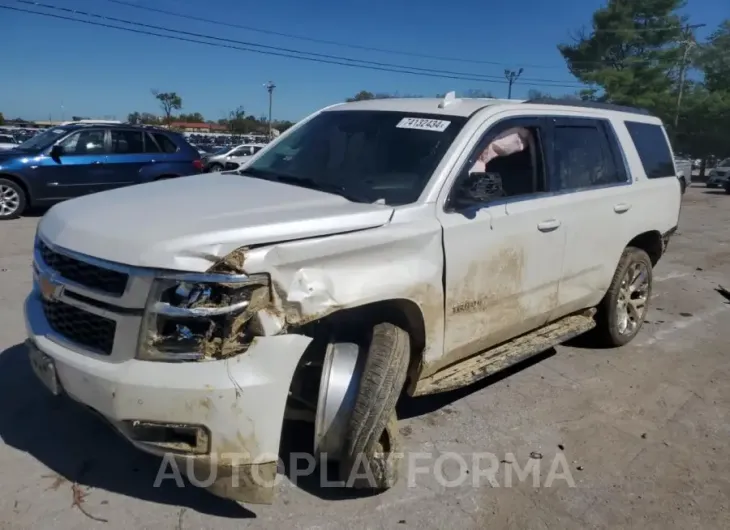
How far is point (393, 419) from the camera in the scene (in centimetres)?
310

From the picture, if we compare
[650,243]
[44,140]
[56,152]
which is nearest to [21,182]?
[56,152]

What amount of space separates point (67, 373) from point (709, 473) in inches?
132

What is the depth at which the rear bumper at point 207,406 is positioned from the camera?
98.2 inches

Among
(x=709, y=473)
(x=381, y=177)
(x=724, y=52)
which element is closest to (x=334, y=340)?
(x=381, y=177)

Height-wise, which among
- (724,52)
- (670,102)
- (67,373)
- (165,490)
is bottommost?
(165,490)

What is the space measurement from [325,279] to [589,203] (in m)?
2.46

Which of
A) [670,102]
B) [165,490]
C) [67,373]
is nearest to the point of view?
[67,373]

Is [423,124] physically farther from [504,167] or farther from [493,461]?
[493,461]

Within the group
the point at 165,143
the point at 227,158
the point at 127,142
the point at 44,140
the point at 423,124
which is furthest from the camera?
the point at 227,158

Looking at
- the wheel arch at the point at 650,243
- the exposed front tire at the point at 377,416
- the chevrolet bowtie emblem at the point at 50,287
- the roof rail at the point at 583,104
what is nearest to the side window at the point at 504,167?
the roof rail at the point at 583,104

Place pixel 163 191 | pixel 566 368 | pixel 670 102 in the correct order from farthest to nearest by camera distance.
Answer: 1. pixel 670 102
2. pixel 566 368
3. pixel 163 191

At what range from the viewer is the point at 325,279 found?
277 centimetres

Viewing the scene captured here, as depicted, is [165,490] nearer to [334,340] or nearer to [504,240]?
[334,340]

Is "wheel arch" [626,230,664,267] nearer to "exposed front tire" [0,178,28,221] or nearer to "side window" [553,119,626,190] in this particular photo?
"side window" [553,119,626,190]
